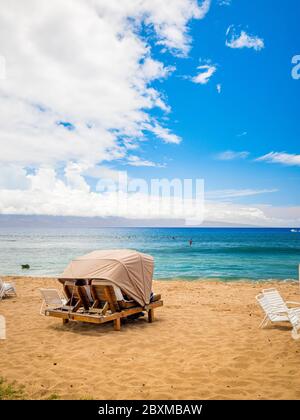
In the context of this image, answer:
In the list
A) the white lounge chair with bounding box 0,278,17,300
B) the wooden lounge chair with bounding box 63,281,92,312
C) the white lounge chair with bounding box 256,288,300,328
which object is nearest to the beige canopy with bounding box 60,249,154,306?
the wooden lounge chair with bounding box 63,281,92,312

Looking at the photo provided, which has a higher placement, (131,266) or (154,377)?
(131,266)

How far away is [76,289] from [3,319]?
323cm

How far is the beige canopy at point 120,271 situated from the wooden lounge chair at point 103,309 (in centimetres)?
27

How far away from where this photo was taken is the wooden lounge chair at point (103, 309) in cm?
917

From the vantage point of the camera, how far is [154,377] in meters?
6.28

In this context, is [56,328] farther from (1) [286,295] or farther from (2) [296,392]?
(1) [286,295]

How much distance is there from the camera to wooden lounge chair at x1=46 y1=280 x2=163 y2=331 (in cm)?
917

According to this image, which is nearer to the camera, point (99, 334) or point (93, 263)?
point (99, 334)

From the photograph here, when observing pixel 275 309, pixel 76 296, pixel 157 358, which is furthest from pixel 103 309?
pixel 275 309

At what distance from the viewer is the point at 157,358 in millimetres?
7344

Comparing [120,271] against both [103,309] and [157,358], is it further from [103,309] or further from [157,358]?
[157,358]

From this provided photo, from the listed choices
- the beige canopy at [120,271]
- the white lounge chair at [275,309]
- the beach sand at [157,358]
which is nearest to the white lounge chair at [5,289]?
the beach sand at [157,358]

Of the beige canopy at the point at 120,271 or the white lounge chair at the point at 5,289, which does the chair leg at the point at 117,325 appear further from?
the white lounge chair at the point at 5,289

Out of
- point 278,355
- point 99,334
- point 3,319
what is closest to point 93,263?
point 99,334
